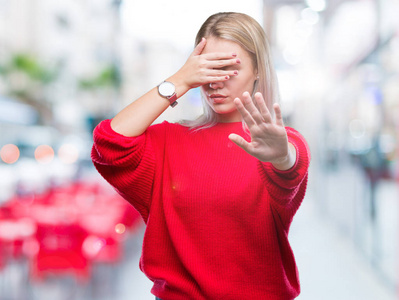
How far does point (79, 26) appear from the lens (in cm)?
2950

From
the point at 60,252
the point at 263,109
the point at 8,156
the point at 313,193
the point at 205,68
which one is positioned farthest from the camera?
the point at 8,156

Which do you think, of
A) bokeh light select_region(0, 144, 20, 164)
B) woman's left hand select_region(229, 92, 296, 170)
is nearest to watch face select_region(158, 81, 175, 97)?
woman's left hand select_region(229, 92, 296, 170)

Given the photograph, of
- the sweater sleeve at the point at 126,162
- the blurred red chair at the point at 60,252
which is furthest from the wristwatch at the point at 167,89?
the blurred red chair at the point at 60,252

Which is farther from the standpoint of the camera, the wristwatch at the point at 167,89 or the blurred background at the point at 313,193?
the blurred background at the point at 313,193

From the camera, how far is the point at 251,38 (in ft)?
3.50

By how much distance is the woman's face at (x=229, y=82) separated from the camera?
1066 mm

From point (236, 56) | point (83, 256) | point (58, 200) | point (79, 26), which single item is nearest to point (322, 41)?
point (58, 200)

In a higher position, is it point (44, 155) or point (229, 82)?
point (229, 82)

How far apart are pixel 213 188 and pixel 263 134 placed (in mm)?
246

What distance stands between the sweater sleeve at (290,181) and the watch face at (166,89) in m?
0.27

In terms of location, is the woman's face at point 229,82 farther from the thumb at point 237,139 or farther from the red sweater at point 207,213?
the thumb at point 237,139

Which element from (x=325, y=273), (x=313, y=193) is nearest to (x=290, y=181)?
(x=325, y=273)

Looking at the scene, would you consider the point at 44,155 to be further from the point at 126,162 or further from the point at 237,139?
the point at 237,139

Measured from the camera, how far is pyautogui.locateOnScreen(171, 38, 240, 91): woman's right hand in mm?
1024
